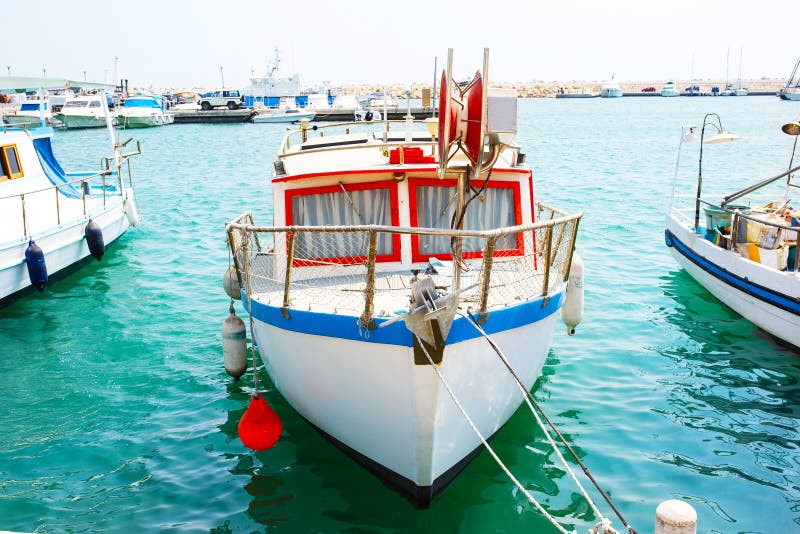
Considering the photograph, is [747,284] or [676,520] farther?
[747,284]

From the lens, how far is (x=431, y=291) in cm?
578

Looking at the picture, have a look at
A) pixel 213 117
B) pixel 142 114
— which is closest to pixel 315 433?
pixel 142 114

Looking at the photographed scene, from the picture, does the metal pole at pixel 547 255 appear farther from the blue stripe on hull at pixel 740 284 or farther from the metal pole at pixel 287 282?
the blue stripe on hull at pixel 740 284

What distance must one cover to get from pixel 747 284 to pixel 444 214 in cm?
570

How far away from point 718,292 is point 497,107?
26.4ft

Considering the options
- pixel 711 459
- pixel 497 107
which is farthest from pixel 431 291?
pixel 711 459

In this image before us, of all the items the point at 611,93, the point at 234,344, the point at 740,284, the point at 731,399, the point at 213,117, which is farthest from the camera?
the point at 611,93

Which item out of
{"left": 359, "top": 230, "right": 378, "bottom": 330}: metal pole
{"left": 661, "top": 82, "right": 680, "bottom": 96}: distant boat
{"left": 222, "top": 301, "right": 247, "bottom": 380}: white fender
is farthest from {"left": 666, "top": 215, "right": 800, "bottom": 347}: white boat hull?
{"left": 661, "top": 82, "right": 680, "bottom": 96}: distant boat

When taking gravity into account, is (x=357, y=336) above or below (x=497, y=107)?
below

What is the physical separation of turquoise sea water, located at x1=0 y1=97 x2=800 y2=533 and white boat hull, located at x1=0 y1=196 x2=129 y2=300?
0.50 metres

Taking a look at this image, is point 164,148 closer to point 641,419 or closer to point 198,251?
point 198,251

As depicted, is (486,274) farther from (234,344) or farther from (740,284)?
(740,284)

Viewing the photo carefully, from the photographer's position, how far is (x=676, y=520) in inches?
158

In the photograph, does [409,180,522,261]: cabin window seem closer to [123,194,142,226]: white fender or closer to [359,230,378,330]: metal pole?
[359,230,378,330]: metal pole
